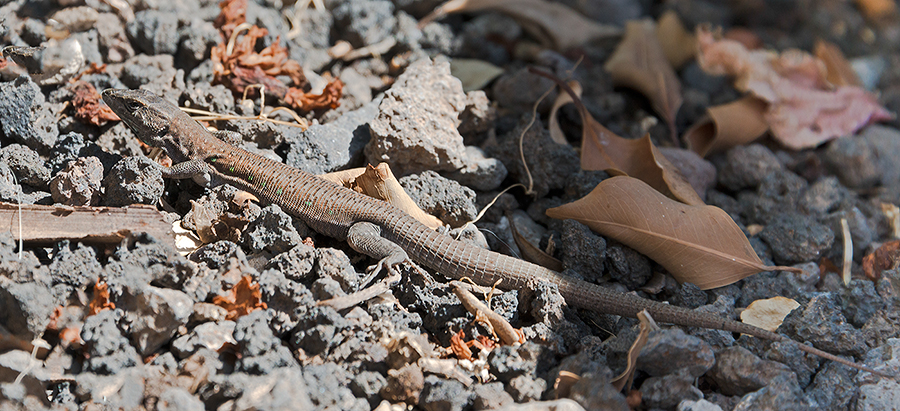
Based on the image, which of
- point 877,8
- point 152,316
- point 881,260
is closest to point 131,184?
point 152,316

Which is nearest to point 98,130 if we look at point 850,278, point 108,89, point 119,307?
point 108,89

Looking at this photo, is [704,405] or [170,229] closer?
[704,405]

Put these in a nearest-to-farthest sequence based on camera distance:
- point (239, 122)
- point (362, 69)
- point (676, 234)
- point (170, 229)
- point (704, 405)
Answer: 1. point (704, 405)
2. point (170, 229)
3. point (676, 234)
4. point (239, 122)
5. point (362, 69)

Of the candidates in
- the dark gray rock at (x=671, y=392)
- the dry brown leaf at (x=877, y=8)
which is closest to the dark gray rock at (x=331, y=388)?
the dark gray rock at (x=671, y=392)

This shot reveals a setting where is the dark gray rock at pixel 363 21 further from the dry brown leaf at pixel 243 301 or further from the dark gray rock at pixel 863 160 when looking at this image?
the dark gray rock at pixel 863 160

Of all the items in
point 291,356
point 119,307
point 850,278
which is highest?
point 119,307

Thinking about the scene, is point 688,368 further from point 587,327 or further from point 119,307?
point 119,307

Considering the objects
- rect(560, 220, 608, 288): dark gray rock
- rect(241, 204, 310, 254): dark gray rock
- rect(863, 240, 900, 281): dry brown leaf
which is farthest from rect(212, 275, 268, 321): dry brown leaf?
rect(863, 240, 900, 281): dry brown leaf

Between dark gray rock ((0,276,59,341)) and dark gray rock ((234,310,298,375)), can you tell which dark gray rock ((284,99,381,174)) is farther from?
dark gray rock ((0,276,59,341))
